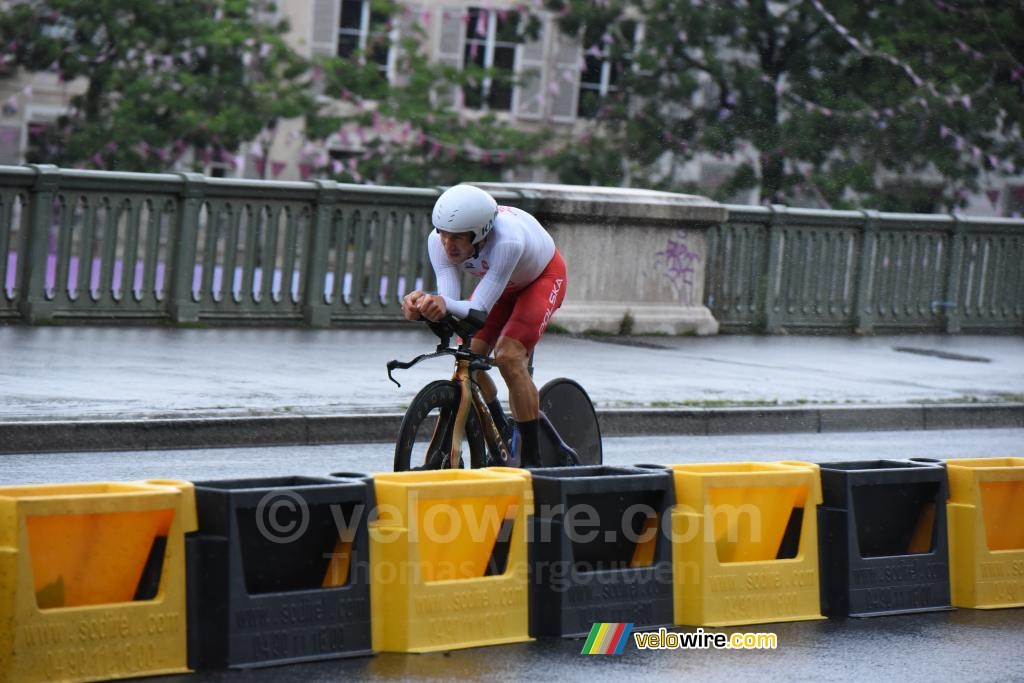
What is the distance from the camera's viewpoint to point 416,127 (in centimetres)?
3581

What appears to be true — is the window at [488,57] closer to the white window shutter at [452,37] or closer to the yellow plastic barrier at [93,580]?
the white window shutter at [452,37]

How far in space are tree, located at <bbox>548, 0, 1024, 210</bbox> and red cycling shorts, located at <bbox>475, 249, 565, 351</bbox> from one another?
25365mm

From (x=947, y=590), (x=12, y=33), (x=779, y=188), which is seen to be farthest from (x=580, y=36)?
(x=947, y=590)

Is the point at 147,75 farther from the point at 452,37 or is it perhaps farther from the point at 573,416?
the point at 573,416

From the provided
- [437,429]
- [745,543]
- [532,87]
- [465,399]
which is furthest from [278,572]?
[532,87]

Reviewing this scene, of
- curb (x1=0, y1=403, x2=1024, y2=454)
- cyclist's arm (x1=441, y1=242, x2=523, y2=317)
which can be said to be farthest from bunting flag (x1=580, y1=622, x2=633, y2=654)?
curb (x1=0, y1=403, x2=1024, y2=454)

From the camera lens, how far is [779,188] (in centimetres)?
3497

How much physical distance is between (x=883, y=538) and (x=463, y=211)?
7.35 ft

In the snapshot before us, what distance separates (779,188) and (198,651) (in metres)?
30.0

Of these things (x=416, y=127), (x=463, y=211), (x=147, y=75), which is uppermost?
(x=147, y=75)

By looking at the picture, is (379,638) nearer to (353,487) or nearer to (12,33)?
(353,487)

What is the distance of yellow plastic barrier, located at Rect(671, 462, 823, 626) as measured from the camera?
269 inches

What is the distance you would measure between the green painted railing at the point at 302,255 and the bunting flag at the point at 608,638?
1039 cm

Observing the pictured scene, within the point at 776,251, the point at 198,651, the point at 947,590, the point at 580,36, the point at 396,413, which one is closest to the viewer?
the point at 198,651
